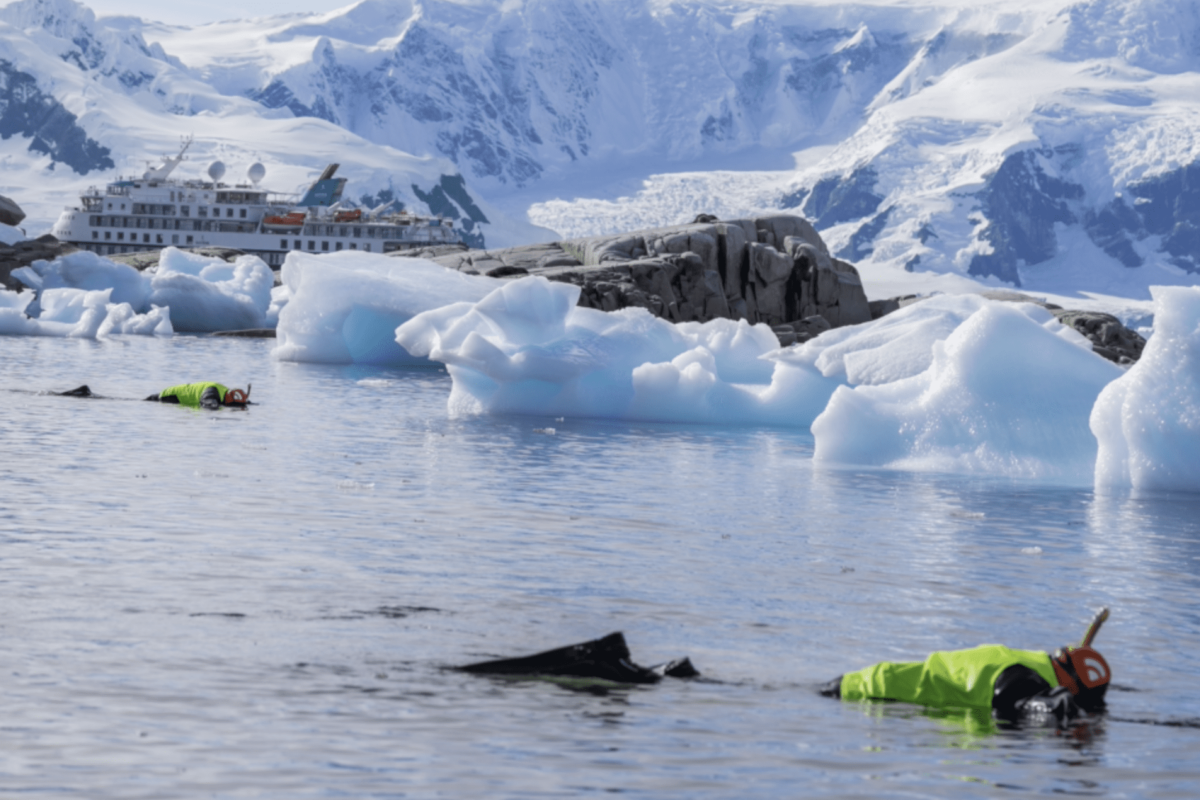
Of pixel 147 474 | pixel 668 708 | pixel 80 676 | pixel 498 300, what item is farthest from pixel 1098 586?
pixel 498 300

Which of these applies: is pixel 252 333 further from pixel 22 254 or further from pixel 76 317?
pixel 22 254

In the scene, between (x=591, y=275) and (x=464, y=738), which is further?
(x=591, y=275)

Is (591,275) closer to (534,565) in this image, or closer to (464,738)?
(534,565)

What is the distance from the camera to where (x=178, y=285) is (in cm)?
6134

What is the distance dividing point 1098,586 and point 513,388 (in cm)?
1655

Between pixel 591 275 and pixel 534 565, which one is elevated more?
pixel 591 275

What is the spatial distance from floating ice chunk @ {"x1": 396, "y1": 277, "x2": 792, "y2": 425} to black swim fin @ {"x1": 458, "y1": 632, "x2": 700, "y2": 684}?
16909 mm

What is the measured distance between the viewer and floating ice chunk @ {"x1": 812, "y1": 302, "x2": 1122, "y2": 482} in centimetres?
2011

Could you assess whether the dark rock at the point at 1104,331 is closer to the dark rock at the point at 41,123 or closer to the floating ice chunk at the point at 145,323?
the floating ice chunk at the point at 145,323

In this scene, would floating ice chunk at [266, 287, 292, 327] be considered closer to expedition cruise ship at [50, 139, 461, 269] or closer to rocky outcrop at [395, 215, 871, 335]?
rocky outcrop at [395, 215, 871, 335]

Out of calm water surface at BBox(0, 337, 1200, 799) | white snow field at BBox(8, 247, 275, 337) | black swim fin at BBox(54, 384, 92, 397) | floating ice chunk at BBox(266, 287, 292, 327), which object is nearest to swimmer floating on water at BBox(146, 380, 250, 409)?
black swim fin at BBox(54, 384, 92, 397)

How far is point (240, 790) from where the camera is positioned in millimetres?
7078

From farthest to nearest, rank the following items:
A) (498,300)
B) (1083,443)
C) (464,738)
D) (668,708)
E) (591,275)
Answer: (591,275)
(498,300)
(1083,443)
(668,708)
(464,738)

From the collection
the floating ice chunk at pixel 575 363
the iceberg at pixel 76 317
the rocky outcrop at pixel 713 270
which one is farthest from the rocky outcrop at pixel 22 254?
the floating ice chunk at pixel 575 363
